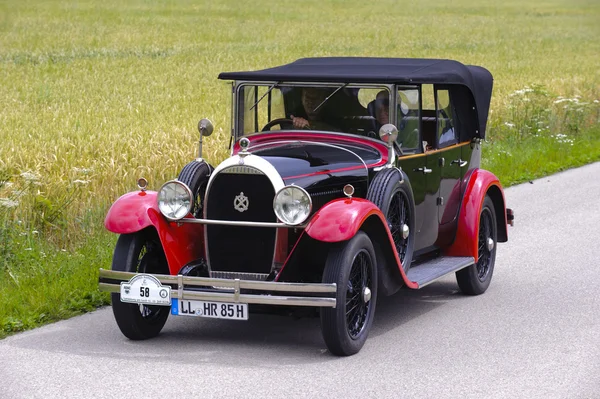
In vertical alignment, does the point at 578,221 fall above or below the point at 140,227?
below

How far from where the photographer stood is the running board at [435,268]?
8047 mm

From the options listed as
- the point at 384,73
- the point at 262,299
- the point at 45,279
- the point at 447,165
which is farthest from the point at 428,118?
the point at 45,279

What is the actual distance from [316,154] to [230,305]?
1445 millimetres

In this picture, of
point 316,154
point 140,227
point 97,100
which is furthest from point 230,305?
point 97,100

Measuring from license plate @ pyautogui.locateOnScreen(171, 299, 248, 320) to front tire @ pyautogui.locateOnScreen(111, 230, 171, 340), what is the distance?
41 cm

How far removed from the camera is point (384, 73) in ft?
26.8

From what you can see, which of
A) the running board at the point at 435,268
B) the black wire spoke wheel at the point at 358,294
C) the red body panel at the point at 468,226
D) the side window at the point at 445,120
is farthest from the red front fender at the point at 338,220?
the red body panel at the point at 468,226

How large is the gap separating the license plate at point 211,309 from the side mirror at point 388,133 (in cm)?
168

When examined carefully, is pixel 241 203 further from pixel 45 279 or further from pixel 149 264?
pixel 45 279

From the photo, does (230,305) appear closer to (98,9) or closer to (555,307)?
(555,307)

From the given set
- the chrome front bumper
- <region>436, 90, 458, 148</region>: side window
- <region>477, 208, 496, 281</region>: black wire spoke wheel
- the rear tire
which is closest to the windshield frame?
the rear tire

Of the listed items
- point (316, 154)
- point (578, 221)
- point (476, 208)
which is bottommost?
point (578, 221)

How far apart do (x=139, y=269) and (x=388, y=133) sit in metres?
1.96

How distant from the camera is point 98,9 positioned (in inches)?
2119
